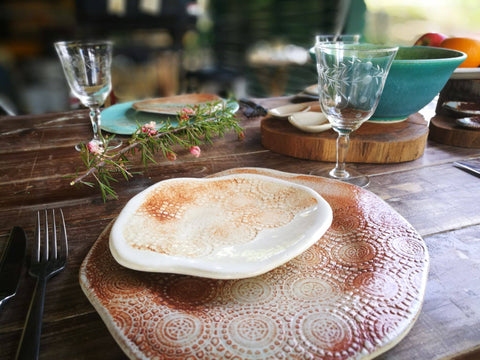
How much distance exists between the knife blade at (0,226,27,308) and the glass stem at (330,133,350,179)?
0.50 m

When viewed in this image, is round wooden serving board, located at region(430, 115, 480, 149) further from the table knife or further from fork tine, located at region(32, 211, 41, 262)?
fork tine, located at region(32, 211, 41, 262)

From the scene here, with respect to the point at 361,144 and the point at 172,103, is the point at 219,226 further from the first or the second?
the point at 172,103

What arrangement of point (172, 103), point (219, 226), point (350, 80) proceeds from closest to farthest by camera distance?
point (219, 226) → point (350, 80) → point (172, 103)

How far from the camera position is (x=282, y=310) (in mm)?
316

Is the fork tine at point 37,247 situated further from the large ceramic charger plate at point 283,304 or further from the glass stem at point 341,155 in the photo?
the glass stem at point 341,155

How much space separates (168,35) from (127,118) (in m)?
2.87

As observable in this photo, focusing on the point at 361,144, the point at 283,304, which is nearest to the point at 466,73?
the point at 361,144

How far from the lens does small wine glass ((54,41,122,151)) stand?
2.58ft

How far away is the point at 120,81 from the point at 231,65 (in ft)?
4.92

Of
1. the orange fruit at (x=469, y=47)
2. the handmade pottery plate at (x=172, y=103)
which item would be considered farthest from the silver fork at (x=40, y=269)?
the orange fruit at (x=469, y=47)

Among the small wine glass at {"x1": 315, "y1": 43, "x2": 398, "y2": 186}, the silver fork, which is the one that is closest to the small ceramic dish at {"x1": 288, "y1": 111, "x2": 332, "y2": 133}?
the small wine glass at {"x1": 315, "y1": 43, "x2": 398, "y2": 186}

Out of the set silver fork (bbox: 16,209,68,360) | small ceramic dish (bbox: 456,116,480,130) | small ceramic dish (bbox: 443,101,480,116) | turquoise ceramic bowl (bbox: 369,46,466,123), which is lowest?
silver fork (bbox: 16,209,68,360)

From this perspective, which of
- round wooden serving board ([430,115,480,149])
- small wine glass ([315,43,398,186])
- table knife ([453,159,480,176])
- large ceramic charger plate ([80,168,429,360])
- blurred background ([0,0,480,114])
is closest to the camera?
large ceramic charger plate ([80,168,429,360])

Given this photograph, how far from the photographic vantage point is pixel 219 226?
1.41 ft
